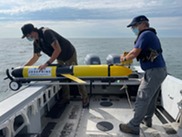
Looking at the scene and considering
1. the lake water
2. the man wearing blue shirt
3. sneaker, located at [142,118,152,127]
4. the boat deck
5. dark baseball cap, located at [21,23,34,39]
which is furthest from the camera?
the lake water

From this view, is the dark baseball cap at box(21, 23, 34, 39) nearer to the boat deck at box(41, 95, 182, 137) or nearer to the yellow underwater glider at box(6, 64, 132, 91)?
the yellow underwater glider at box(6, 64, 132, 91)

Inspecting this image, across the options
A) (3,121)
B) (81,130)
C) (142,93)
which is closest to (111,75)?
(142,93)

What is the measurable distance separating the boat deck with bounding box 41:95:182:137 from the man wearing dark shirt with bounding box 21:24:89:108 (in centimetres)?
28

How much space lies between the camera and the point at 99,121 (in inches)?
119

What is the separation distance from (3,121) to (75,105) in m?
2.07

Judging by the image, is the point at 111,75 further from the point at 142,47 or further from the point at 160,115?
the point at 160,115

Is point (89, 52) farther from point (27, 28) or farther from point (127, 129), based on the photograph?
point (127, 129)

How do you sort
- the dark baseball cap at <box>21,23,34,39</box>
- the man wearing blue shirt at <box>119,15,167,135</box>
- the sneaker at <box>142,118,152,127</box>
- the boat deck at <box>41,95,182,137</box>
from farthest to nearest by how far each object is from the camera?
1. the dark baseball cap at <box>21,23,34,39</box>
2. the sneaker at <box>142,118,152,127</box>
3. the boat deck at <box>41,95,182,137</box>
4. the man wearing blue shirt at <box>119,15,167,135</box>

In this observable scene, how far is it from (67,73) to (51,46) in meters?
0.56

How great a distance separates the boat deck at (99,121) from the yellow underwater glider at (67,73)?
2.07 ft

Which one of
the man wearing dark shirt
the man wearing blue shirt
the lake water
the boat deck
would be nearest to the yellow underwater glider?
the man wearing dark shirt

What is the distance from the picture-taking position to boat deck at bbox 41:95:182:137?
8.32 ft

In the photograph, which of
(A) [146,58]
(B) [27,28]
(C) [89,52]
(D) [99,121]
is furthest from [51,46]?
(C) [89,52]

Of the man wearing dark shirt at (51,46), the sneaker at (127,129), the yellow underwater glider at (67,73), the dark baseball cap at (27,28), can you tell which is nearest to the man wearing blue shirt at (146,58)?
the sneaker at (127,129)
